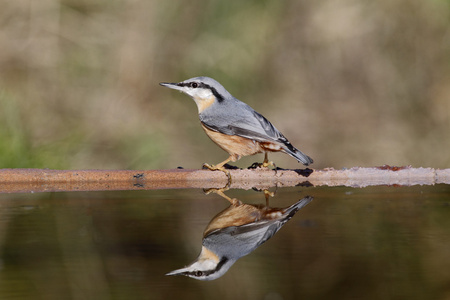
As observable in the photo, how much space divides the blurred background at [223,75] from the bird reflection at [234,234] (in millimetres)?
2059

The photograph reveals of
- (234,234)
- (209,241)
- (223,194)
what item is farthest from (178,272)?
(223,194)

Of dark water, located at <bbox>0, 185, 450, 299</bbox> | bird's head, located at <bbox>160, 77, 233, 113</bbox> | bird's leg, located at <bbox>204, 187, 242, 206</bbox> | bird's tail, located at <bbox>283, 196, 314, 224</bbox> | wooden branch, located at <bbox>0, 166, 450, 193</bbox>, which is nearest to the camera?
dark water, located at <bbox>0, 185, 450, 299</bbox>

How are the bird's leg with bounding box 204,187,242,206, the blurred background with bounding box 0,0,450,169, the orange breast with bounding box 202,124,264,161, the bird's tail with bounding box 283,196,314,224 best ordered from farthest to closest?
1. the blurred background with bounding box 0,0,450,169
2. the orange breast with bounding box 202,124,264,161
3. the bird's leg with bounding box 204,187,242,206
4. the bird's tail with bounding box 283,196,314,224

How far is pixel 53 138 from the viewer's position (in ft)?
17.4

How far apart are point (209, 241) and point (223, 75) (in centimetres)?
331

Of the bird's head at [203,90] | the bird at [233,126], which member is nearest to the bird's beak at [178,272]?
the bird at [233,126]

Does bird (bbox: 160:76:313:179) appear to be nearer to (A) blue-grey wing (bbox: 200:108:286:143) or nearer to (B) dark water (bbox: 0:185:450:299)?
(A) blue-grey wing (bbox: 200:108:286:143)

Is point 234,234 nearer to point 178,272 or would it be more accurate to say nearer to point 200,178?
point 178,272

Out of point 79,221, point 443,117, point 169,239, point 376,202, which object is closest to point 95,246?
point 169,239

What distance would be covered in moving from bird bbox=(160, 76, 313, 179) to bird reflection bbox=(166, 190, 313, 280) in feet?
3.05

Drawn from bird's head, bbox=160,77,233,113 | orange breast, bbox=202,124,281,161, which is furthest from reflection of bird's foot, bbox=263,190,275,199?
bird's head, bbox=160,77,233,113

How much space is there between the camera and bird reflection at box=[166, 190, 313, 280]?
207 centimetres

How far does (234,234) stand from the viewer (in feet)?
8.47

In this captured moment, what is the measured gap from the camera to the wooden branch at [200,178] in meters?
4.14
